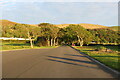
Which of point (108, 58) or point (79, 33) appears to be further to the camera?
point (79, 33)

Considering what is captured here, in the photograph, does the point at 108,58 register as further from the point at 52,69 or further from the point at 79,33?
the point at 79,33

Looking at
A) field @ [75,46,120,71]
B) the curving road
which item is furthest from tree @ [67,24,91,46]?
the curving road

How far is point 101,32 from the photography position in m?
101

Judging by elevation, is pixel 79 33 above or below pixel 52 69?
above

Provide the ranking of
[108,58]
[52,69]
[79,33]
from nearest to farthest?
[52,69]
[108,58]
[79,33]

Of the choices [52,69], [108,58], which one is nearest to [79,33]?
[108,58]

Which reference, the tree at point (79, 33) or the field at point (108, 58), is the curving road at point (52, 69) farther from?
the tree at point (79, 33)

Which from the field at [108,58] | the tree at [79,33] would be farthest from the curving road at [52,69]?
the tree at [79,33]

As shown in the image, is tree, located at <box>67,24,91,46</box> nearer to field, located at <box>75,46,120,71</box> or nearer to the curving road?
field, located at <box>75,46,120,71</box>

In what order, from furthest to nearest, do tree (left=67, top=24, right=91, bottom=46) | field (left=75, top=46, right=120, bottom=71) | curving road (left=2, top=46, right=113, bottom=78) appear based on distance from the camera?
tree (left=67, top=24, right=91, bottom=46) < field (left=75, top=46, right=120, bottom=71) < curving road (left=2, top=46, right=113, bottom=78)

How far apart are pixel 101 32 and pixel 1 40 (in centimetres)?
6247

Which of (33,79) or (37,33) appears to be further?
(37,33)

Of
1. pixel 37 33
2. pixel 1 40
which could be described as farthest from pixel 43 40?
pixel 1 40

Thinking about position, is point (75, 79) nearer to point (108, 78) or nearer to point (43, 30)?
point (108, 78)
